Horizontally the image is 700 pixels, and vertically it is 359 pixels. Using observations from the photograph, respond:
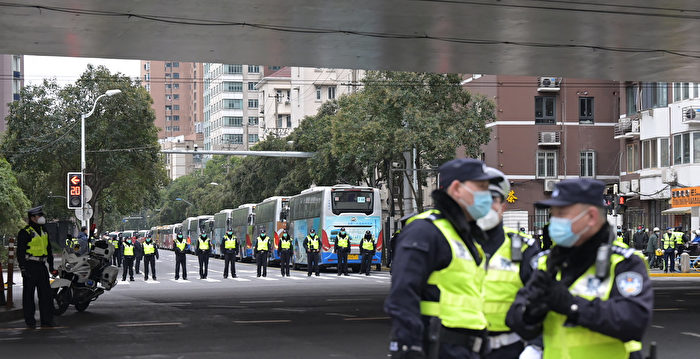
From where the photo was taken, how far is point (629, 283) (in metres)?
4.87

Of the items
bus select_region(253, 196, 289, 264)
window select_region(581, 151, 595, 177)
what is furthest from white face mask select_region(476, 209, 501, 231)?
window select_region(581, 151, 595, 177)

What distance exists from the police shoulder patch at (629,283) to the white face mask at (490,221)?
1.27 m

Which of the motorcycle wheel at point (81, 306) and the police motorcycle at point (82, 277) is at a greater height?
the police motorcycle at point (82, 277)

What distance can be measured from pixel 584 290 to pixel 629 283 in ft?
0.71

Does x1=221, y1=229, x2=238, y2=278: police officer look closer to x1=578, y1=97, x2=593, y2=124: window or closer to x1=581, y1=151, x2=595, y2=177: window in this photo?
x1=581, y1=151, x2=595, y2=177: window

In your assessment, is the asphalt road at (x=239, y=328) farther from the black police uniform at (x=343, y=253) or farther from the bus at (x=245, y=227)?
the bus at (x=245, y=227)

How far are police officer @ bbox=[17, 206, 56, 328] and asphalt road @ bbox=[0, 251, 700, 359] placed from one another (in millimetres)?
544

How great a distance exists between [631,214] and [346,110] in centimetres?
1762

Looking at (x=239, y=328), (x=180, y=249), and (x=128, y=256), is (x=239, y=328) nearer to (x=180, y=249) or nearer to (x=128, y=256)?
(x=180, y=249)

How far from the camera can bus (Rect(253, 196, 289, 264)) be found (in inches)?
2147

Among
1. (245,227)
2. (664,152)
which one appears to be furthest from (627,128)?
(245,227)

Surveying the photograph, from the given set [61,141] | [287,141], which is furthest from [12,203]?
[287,141]

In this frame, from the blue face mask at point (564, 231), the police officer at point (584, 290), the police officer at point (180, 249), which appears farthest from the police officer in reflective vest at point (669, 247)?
the blue face mask at point (564, 231)

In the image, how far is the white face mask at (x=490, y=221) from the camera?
608 centimetres
